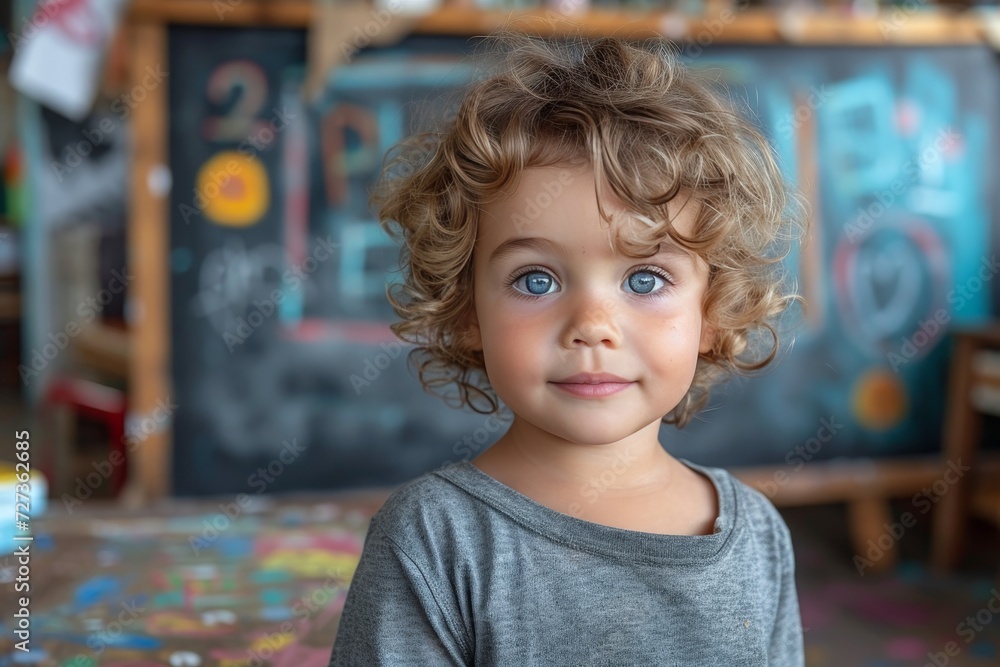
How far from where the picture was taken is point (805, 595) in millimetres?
2633

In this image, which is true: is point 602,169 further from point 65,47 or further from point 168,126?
point 65,47

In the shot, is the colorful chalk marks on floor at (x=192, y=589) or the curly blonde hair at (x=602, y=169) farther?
the colorful chalk marks on floor at (x=192, y=589)

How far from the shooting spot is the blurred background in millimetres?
2195

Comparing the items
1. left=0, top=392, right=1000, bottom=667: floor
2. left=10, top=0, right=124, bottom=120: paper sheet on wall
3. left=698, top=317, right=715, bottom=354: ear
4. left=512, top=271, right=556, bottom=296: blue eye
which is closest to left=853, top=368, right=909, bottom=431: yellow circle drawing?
left=0, top=392, right=1000, bottom=667: floor

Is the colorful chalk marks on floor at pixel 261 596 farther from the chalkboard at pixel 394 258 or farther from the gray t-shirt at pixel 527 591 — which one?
the gray t-shirt at pixel 527 591

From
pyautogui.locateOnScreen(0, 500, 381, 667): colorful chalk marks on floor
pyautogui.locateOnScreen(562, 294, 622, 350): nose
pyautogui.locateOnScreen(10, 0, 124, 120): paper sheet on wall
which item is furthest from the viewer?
pyautogui.locateOnScreen(10, 0, 124, 120): paper sheet on wall

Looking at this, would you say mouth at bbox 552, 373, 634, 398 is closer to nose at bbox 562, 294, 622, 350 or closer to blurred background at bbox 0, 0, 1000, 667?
nose at bbox 562, 294, 622, 350

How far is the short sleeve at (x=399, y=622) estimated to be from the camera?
0.88 meters

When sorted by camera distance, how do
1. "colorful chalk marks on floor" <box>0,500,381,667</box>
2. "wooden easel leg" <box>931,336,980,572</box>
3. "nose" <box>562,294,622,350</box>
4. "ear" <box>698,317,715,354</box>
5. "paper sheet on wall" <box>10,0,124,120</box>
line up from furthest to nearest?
"wooden easel leg" <box>931,336,980,572</box> → "paper sheet on wall" <box>10,0,124,120</box> → "colorful chalk marks on floor" <box>0,500,381,667</box> → "ear" <box>698,317,715,354</box> → "nose" <box>562,294,622,350</box>

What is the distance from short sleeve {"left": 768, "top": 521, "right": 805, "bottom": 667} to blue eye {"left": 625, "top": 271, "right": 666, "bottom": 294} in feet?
1.12

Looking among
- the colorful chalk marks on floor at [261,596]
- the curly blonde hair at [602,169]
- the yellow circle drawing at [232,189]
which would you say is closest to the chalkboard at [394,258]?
the yellow circle drawing at [232,189]

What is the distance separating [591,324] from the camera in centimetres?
86

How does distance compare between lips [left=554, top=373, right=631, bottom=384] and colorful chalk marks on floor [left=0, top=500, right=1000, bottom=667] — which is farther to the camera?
colorful chalk marks on floor [left=0, top=500, right=1000, bottom=667]

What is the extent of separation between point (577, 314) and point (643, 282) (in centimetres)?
8
